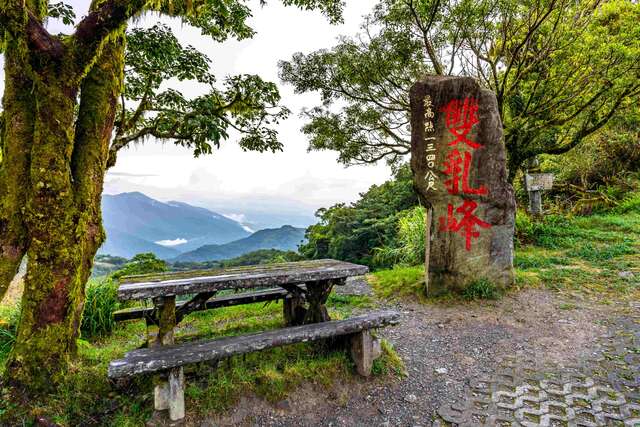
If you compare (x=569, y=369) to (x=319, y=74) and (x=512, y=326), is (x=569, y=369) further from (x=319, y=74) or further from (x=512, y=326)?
(x=319, y=74)

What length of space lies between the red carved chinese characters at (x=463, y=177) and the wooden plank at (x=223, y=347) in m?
2.91

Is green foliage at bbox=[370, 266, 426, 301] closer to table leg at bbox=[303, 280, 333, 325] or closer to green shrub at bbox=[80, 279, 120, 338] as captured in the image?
table leg at bbox=[303, 280, 333, 325]

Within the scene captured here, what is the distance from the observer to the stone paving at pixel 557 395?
3.03 m

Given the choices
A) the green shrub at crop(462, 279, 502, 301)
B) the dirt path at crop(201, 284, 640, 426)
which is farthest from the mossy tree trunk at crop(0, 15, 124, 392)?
the green shrub at crop(462, 279, 502, 301)

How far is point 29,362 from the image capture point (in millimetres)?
3002

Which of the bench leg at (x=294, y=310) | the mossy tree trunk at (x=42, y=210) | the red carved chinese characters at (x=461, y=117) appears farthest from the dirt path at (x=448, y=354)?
the red carved chinese characters at (x=461, y=117)

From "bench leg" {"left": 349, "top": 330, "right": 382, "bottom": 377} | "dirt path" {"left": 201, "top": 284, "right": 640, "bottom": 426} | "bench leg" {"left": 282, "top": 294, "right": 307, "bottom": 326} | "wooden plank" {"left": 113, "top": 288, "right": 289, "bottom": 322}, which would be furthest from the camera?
"bench leg" {"left": 282, "top": 294, "right": 307, "bottom": 326}

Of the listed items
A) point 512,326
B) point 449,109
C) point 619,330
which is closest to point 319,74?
point 449,109

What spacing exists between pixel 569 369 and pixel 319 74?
8.71m

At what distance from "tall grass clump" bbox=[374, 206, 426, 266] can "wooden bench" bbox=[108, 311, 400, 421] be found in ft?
18.3

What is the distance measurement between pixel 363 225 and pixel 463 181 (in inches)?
340

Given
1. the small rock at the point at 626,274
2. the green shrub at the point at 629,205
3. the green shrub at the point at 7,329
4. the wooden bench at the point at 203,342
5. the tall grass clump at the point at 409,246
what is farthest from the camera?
the green shrub at the point at 629,205

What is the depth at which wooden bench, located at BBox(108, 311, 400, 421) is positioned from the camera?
273 cm

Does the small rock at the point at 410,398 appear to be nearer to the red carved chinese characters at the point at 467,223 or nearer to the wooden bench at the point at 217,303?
the wooden bench at the point at 217,303
